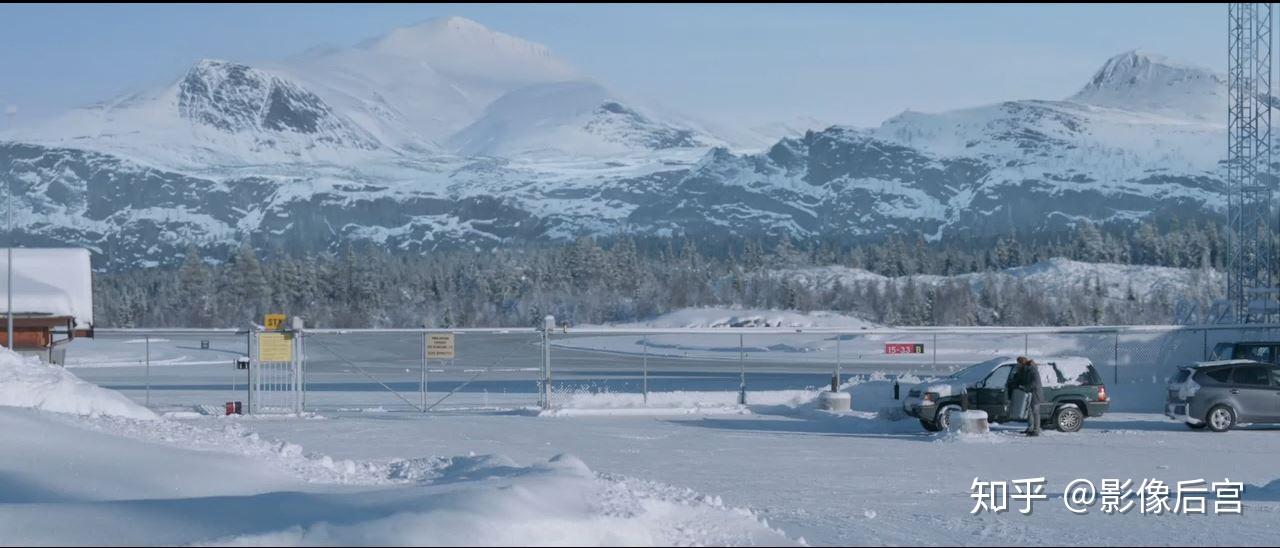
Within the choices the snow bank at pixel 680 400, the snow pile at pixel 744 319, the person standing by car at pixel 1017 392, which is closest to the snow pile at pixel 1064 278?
the snow pile at pixel 744 319

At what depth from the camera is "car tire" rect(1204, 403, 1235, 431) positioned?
1013 inches

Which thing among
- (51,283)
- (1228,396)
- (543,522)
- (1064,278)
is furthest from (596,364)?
(1064,278)

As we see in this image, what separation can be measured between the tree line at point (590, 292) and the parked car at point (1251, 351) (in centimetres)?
5990

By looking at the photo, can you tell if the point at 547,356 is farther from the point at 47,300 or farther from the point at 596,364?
the point at 596,364

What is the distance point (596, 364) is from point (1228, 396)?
35.4 metres

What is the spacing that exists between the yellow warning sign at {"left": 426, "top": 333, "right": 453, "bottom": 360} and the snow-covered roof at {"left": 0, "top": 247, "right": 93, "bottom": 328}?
922cm

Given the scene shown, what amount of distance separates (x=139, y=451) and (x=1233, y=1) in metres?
46.3

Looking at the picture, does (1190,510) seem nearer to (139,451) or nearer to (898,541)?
(898,541)

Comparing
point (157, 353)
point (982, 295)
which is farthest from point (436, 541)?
point (982, 295)

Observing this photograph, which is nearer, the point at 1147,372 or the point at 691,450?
the point at 691,450

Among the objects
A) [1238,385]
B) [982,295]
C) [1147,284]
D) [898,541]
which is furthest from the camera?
[1147,284]

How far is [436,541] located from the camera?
870 cm

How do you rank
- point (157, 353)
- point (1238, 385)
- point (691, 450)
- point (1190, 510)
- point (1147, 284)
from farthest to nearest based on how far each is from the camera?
point (1147, 284) → point (157, 353) → point (1238, 385) → point (691, 450) → point (1190, 510)

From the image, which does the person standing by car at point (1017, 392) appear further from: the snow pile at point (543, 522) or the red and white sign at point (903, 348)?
the snow pile at point (543, 522)
